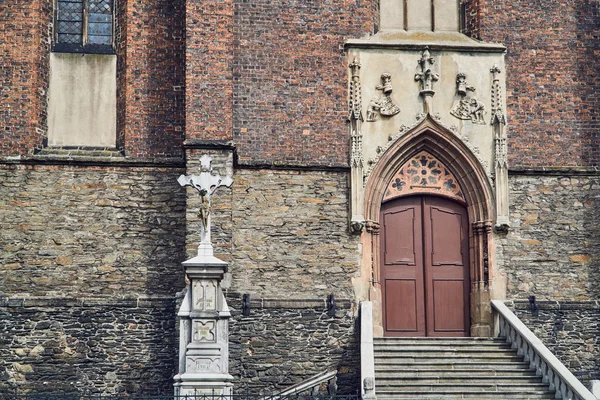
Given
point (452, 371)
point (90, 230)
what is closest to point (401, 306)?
point (452, 371)

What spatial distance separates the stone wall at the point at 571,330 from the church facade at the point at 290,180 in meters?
0.04

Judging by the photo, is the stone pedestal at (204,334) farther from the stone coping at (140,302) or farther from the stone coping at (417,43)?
the stone coping at (417,43)

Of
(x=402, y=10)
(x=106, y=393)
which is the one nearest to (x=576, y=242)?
(x=402, y=10)

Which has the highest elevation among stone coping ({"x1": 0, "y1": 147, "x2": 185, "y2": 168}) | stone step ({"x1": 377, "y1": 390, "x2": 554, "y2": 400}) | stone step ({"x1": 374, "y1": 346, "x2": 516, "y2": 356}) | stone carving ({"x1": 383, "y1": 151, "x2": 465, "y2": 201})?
stone coping ({"x1": 0, "y1": 147, "x2": 185, "y2": 168})

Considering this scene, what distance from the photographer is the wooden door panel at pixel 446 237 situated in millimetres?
20875

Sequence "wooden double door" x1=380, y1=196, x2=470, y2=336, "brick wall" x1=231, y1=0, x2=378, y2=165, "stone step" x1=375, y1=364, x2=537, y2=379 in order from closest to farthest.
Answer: "stone step" x1=375, y1=364, x2=537, y2=379
"brick wall" x1=231, y1=0, x2=378, y2=165
"wooden double door" x1=380, y1=196, x2=470, y2=336

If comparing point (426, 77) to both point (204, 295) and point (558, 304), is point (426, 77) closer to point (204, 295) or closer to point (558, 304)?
point (558, 304)

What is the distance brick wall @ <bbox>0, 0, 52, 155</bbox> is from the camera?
2044 centimetres

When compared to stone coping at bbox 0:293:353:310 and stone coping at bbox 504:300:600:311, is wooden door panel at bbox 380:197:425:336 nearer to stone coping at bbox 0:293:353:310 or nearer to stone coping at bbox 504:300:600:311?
stone coping at bbox 0:293:353:310

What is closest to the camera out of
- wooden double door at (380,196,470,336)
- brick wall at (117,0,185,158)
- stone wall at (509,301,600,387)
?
stone wall at (509,301,600,387)

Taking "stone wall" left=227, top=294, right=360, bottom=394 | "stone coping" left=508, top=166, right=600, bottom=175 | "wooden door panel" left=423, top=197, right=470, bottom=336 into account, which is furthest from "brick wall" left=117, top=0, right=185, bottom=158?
"stone coping" left=508, top=166, right=600, bottom=175

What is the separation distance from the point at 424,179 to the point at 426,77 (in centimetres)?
178

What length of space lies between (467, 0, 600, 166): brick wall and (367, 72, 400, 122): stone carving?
6.41 feet

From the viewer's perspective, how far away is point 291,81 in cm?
2073
